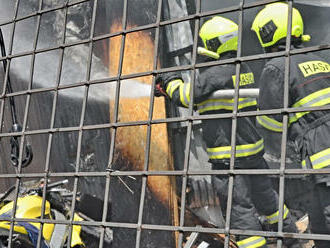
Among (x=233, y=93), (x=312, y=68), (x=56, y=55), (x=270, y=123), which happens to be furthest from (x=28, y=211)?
(x=56, y=55)

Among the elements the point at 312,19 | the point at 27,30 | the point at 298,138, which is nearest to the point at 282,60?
the point at 298,138

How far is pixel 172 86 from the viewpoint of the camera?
3.37 metres

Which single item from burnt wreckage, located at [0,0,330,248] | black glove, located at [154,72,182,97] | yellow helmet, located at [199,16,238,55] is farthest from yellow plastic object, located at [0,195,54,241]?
yellow helmet, located at [199,16,238,55]

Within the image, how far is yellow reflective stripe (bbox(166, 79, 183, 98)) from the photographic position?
Result: 11.0 ft

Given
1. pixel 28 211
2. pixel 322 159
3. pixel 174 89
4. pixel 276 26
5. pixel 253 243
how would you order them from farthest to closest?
pixel 174 89
pixel 253 243
pixel 276 26
pixel 28 211
pixel 322 159

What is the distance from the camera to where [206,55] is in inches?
136

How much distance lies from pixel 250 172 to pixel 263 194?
1.90 metres

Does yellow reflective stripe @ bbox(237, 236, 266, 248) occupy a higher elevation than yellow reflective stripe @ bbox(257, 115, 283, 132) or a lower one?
lower

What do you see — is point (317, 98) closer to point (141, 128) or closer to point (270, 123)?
point (270, 123)

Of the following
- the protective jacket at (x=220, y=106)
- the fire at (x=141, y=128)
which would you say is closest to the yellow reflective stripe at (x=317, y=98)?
the protective jacket at (x=220, y=106)

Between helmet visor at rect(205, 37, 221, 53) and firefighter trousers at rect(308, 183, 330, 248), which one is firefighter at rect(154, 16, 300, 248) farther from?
firefighter trousers at rect(308, 183, 330, 248)

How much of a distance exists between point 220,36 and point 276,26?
0.43m

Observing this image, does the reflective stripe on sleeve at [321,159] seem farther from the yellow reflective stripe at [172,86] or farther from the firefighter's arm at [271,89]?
the yellow reflective stripe at [172,86]

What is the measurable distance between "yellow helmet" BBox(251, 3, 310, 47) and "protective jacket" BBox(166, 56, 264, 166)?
0.33 metres
